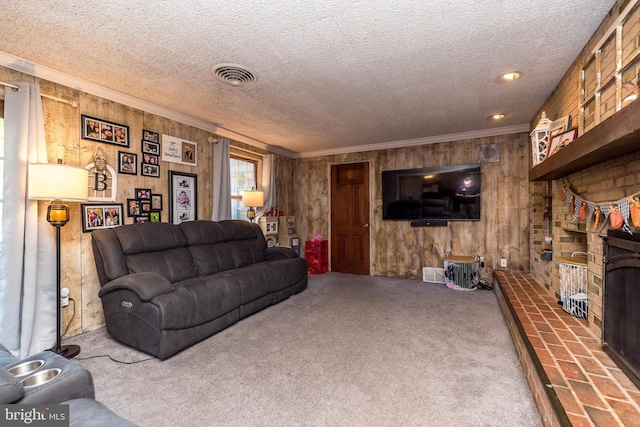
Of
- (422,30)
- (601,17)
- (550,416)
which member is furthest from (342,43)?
(550,416)

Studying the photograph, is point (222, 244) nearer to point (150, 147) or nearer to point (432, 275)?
point (150, 147)

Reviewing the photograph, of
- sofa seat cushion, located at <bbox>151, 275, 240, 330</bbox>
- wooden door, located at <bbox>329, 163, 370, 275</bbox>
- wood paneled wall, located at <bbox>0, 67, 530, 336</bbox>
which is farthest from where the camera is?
wooden door, located at <bbox>329, 163, 370, 275</bbox>

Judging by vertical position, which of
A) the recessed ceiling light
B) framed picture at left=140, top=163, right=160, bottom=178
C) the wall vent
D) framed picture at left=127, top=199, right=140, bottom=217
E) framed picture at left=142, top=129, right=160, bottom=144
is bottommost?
the wall vent

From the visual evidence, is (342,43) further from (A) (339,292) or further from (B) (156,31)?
(A) (339,292)

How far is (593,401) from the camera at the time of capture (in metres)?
1.37

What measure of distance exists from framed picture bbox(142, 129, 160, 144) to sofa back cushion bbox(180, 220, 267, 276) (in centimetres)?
100

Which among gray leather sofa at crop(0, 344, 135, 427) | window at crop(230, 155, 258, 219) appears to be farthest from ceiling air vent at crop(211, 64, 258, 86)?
gray leather sofa at crop(0, 344, 135, 427)

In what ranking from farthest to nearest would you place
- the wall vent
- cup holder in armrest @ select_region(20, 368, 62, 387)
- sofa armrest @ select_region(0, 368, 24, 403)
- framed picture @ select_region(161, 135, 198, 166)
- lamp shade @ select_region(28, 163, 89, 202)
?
the wall vent → framed picture @ select_region(161, 135, 198, 166) → lamp shade @ select_region(28, 163, 89, 202) → cup holder in armrest @ select_region(20, 368, 62, 387) → sofa armrest @ select_region(0, 368, 24, 403)

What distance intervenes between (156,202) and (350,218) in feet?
10.6

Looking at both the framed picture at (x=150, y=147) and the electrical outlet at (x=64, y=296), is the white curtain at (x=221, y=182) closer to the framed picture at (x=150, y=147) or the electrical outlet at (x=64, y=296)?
the framed picture at (x=150, y=147)

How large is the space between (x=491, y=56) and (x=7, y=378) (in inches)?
127

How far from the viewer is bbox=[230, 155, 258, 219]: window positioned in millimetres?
4758

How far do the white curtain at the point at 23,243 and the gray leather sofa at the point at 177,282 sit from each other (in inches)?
15.7

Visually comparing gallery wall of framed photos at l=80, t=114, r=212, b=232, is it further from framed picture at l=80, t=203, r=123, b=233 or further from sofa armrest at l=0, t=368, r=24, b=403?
sofa armrest at l=0, t=368, r=24, b=403
